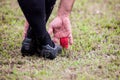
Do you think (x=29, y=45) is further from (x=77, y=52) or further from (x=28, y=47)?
(x=77, y=52)

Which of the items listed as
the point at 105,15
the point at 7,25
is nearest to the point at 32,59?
the point at 7,25

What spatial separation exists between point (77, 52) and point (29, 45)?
60cm

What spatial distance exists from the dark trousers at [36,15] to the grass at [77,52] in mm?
267

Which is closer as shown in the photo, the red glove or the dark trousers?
the dark trousers

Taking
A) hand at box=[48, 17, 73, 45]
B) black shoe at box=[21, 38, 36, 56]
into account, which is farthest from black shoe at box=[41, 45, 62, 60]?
hand at box=[48, 17, 73, 45]

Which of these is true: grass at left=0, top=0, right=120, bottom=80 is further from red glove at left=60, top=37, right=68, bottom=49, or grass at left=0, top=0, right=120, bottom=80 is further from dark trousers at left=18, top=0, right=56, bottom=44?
dark trousers at left=18, top=0, right=56, bottom=44

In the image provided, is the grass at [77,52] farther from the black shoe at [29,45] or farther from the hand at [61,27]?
the hand at [61,27]

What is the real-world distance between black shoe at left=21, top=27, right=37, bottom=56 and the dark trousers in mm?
94

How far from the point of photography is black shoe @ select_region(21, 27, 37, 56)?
4109 mm

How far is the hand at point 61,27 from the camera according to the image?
14.1ft

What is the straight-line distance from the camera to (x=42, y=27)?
13.1 feet

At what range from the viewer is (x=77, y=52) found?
4426 millimetres

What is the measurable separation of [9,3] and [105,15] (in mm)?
1728

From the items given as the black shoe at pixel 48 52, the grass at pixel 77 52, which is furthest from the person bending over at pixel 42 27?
the grass at pixel 77 52
